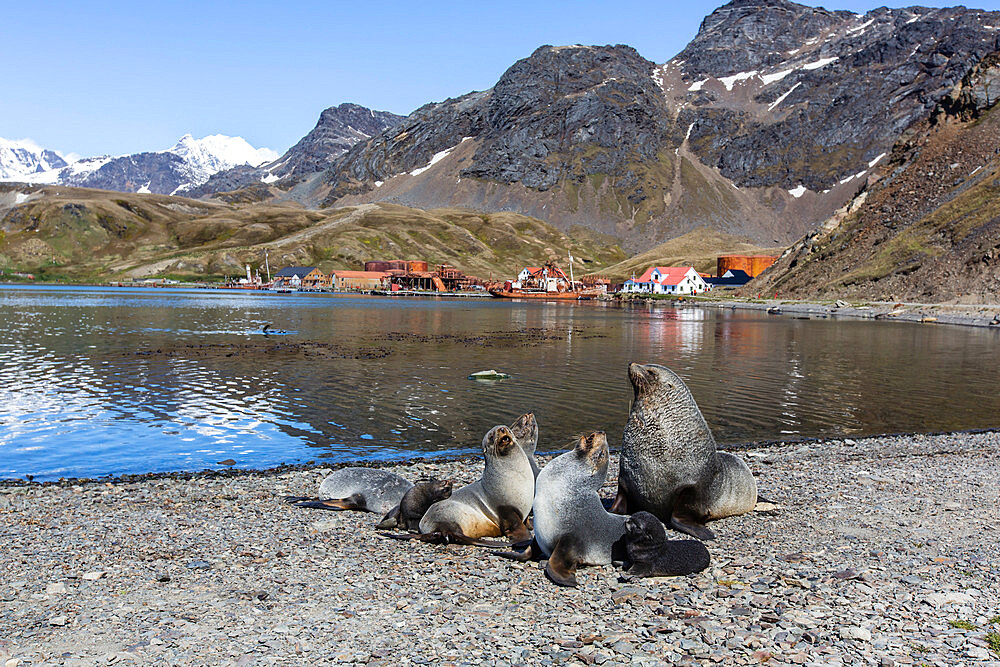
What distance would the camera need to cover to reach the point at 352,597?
812cm

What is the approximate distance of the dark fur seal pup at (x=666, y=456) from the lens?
10492 mm

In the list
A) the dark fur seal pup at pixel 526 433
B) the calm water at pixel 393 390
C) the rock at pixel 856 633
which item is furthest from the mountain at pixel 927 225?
the rock at pixel 856 633

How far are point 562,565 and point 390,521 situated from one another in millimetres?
3201

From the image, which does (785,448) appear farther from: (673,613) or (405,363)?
(405,363)

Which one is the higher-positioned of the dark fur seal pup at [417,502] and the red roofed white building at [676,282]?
the red roofed white building at [676,282]

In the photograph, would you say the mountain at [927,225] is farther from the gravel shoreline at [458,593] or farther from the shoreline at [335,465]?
the gravel shoreline at [458,593]

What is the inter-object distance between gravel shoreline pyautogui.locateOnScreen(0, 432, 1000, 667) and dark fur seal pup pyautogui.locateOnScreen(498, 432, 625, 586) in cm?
30

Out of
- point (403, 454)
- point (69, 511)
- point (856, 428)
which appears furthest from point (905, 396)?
point (69, 511)

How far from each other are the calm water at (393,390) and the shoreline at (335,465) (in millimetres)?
863

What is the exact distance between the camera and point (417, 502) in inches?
415

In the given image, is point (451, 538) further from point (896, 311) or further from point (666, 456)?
point (896, 311)

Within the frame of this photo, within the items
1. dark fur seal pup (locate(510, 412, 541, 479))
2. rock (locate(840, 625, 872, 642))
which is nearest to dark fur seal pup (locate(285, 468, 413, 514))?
dark fur seal pup (locate(510, 412, 541, 479))

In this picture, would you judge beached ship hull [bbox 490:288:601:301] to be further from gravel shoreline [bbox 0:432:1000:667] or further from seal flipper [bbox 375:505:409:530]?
seal flipper [bbox 375:505:409:530]

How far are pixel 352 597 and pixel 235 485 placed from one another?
652 cm
